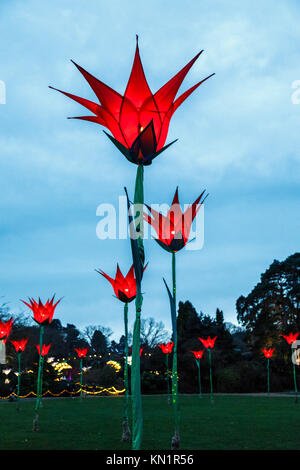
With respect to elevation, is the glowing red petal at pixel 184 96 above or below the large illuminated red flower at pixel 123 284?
above

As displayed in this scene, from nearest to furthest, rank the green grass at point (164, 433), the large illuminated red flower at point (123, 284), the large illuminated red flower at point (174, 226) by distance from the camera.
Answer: the large illuminated red flower at point (174, 226)
the green grass at point (164, 433)
the large illuminated red flower at point (123, 284)

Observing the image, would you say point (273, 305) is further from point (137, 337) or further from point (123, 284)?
point (137, 337)

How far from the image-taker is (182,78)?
2.52m

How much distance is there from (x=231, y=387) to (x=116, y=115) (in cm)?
2585

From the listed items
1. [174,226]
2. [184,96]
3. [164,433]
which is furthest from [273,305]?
[184,96]

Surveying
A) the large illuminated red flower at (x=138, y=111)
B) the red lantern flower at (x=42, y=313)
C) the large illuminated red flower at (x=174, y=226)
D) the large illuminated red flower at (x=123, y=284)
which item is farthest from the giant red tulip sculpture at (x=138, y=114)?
the red lantern flower at (x=42, y=313)

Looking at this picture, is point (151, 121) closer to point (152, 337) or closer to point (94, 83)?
point (94, 83)

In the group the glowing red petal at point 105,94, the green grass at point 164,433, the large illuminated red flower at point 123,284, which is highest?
the glowing red petal at point 105,94

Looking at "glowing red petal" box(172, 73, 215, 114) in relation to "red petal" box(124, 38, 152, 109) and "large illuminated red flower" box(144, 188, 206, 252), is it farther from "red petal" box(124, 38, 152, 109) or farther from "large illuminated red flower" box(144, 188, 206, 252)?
"large illuminated red flower" box(144, 188, 206, 252)

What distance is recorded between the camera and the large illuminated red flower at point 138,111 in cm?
252

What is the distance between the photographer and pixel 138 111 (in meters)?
2.56

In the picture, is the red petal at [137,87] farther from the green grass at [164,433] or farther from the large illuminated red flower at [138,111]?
the green grass at [164,433]

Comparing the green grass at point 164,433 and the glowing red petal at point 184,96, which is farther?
the green grass at point 164,433

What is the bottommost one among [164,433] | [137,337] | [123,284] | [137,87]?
[164,433]
